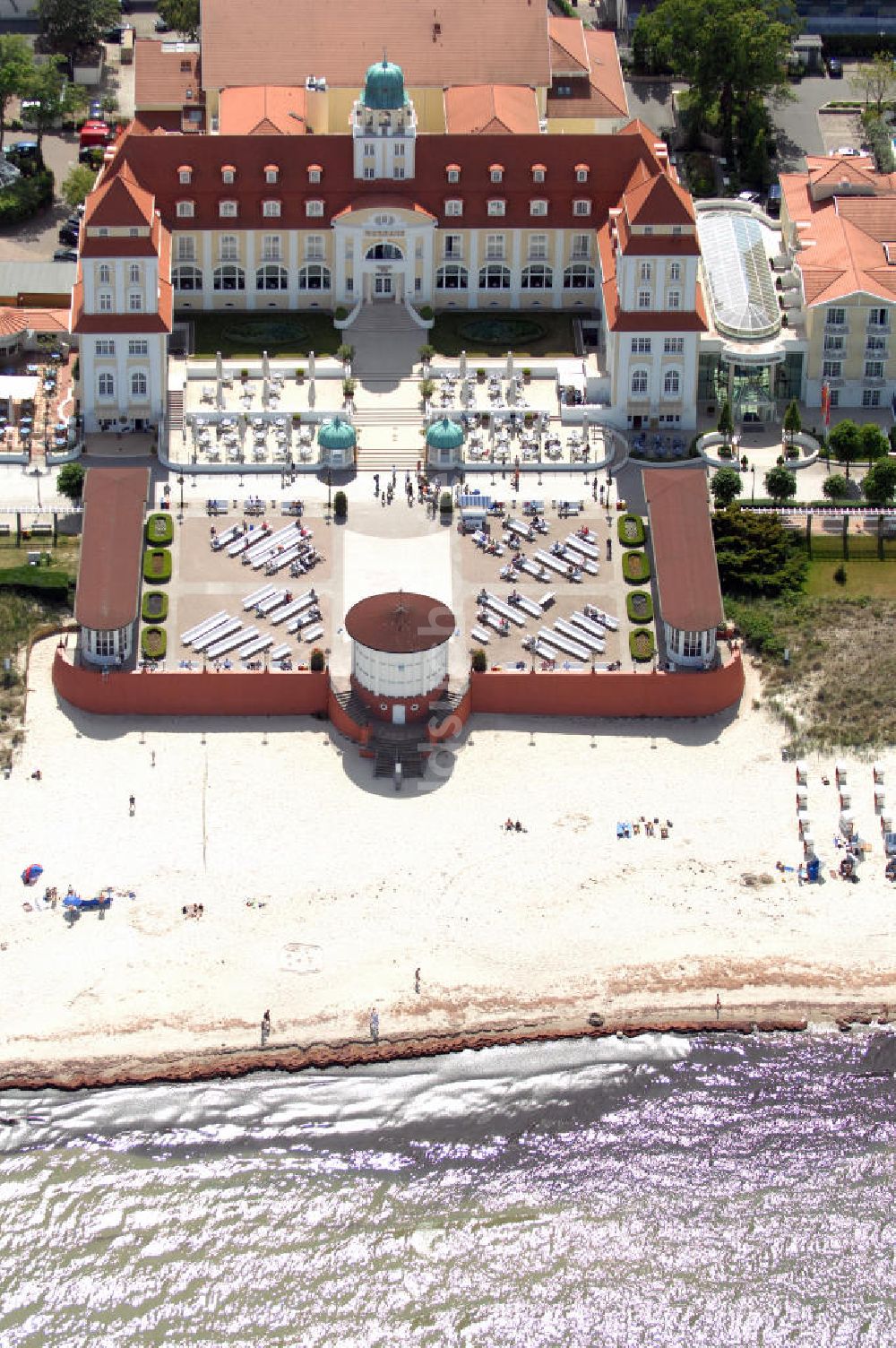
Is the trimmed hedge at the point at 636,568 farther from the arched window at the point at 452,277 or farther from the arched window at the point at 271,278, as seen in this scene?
the arched window at the point at 271,278

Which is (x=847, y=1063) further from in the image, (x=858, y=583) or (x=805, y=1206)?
(x=858, y=583)

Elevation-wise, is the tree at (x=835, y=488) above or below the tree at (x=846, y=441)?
below

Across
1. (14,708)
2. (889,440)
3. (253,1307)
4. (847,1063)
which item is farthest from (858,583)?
(253,1307)

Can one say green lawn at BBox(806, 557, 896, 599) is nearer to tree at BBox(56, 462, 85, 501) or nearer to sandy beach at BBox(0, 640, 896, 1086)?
sandy beach at BBox(0, 640, 896, 1086)

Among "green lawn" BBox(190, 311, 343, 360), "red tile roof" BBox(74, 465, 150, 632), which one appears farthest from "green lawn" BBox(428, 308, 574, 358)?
"red tile roof" BBox(74, 465, 150, 632)

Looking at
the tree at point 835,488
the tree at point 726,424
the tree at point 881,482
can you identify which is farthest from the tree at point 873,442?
the tree at point 726,424
